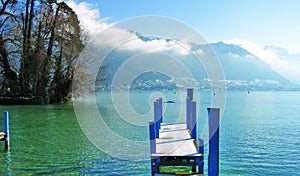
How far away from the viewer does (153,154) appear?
320 inches

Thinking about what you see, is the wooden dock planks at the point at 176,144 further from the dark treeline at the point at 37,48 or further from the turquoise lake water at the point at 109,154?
the dark treeline at the point at 37,48

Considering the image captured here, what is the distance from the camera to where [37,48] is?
43656 mm

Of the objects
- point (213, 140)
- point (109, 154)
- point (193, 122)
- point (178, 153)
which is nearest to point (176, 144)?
point (178, 153)

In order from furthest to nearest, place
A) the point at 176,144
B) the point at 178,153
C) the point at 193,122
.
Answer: the point at 193,122 < the point at 176,144 < the point at 178,153

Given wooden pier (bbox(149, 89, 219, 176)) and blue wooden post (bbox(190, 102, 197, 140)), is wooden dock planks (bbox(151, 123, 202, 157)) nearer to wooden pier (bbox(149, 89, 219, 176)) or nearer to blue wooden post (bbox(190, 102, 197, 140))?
wooden pier (bbox(149, 89, 219, 176))

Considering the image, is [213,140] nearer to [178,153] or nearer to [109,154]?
[178,153]

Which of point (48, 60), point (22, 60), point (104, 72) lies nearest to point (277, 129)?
point (104, 72)

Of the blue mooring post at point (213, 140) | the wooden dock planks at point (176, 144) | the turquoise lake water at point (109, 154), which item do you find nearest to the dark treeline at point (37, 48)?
the turquoise lake water at point (109, 154)

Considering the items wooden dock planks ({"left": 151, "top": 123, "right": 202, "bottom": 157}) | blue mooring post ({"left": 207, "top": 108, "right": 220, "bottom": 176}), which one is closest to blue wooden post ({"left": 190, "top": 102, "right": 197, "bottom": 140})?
wooden dock planks ({"left": 151, "top": 123, "right": 202, "bottom": 157})

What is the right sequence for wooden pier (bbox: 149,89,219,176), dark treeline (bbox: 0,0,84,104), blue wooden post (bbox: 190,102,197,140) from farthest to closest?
dark treeline (bbox: 0,0,84,104), blue wooden post (bbox: 190,102,197,140), wooden pier (bbox: 149,89,219,176)

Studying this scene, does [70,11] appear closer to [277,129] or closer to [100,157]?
[277,129]

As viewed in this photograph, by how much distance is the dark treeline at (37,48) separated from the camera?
142 ft

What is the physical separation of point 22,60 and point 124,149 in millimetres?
33274

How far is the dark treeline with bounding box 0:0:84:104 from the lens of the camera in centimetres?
4331
